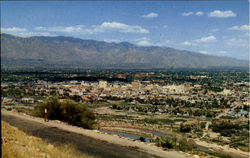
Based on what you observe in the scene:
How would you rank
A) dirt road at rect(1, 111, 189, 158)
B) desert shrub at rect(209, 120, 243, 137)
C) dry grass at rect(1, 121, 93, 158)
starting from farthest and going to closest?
desert shrub at rect(209, 120, 243, 137)
dirt road at rect(1, 111, 189, 158)
dry grass at rect(1, 121, 93, 158)

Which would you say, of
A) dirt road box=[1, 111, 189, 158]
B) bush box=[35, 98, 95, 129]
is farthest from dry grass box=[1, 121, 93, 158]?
bush box=[35, 98, 95, 129]

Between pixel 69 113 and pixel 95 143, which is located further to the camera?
pixel 69 113

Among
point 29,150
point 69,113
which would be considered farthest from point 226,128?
point 29,150

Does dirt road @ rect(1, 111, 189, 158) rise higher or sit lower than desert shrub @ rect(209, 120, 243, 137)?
higher

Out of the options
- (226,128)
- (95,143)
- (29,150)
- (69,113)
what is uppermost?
(29,150)

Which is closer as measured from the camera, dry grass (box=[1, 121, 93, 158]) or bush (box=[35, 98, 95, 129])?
dry grass (box=[1, 121, 93, 158])

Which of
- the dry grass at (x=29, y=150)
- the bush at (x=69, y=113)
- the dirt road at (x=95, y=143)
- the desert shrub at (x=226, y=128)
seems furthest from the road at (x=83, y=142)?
the desert shrub at (x=226, y=128)

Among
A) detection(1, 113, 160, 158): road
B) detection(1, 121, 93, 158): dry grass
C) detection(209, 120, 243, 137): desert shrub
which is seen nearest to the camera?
detection(1, 121, 93, 158): dry grass

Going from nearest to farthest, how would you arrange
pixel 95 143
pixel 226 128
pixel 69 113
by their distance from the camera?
pixel 95 143, pixel 69 113, pixel 226 128

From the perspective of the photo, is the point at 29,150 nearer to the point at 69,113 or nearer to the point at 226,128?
the point at 69,113

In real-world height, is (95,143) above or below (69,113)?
above

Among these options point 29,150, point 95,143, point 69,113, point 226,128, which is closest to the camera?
point 29,150

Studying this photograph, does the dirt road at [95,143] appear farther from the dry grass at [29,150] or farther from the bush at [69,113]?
the bush at [69,113]

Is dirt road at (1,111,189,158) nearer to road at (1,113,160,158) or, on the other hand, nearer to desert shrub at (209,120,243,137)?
road at (1,113,160,158)
